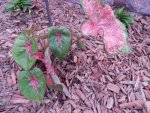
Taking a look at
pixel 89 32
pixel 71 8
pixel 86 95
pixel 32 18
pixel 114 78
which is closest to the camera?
pixel 89 32

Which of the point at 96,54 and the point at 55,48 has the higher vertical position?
the point at 55,48

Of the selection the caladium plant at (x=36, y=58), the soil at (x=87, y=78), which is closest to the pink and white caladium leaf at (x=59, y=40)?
the caladium plant at (x=36, y=58)

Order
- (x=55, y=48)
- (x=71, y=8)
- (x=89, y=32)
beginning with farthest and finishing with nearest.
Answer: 1. (x=71, y=8)
2. (x=55, y=48)
3. (x=89, y=32)

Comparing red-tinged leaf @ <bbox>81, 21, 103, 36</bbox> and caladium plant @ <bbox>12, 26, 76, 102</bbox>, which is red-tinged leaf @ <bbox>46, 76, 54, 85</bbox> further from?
red-tinged leaf @ <bbox>81, 21, 103, 36</bbox>

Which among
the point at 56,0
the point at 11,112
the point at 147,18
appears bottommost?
the point at 11,112

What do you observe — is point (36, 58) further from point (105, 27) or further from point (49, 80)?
point (105, 27)

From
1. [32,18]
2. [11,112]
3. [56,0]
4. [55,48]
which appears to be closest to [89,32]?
[55,48]

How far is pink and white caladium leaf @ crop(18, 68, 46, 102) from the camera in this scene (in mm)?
1558

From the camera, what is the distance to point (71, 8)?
2516mm

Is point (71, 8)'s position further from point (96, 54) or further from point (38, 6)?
point (96, 54)

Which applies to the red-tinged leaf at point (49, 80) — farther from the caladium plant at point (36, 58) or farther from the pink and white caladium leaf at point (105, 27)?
the pink and white caladium leaf at point (105, 27)

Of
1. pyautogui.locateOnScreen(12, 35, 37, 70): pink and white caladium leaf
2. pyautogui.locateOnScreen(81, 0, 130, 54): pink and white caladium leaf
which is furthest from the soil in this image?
pyautogui.locateOnScreen(81, 0, 130, 54): pink and white caladium leaf

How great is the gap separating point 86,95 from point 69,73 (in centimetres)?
20

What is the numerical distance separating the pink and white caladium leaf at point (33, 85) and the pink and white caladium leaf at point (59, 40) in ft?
0.60
